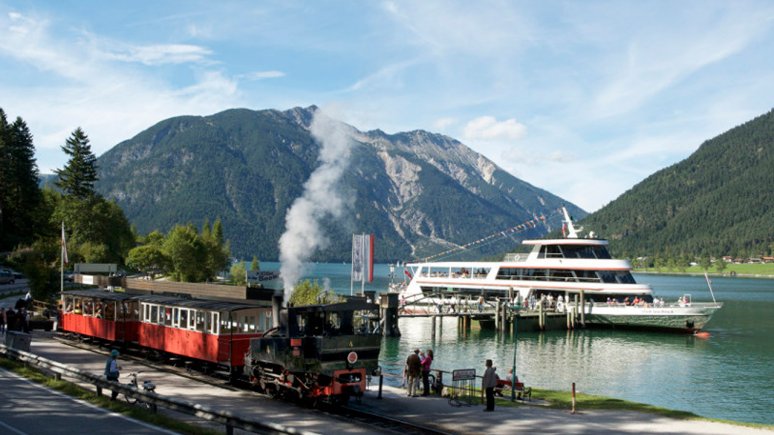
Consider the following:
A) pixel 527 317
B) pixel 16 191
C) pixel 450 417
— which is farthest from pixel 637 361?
pixel 16 191

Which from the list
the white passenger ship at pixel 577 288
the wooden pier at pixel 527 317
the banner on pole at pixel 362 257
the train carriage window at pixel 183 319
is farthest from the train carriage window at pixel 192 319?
the white passenger ship at pixel 577 288

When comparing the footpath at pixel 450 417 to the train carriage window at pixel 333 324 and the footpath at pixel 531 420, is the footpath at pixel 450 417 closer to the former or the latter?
the footpath at pixel 531 420

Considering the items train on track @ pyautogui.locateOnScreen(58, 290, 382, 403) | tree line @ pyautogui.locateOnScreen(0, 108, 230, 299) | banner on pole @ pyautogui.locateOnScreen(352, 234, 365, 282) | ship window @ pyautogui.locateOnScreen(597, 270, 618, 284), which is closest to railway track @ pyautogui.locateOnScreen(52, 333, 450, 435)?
train on track @ pyautogui.locateOnScreen(58, 290, 382, 403)

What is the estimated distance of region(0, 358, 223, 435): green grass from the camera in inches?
623

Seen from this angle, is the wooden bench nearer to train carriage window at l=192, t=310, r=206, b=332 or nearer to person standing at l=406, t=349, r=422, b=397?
person standing at l=406, t=349, r=422, b=397

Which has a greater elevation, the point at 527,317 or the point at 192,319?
the point at 192,319

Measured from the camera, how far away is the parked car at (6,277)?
69.6 metres

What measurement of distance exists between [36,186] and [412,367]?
78123 millimetres

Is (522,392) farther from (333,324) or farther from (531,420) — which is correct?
(333,324)

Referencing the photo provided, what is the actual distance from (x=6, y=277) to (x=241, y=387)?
58701 millimetres

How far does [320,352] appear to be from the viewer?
19297 mm

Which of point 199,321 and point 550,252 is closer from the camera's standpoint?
point 199,321

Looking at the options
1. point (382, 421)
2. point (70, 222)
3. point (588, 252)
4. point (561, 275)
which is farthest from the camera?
point (70, 222)

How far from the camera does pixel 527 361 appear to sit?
43.5 meters
